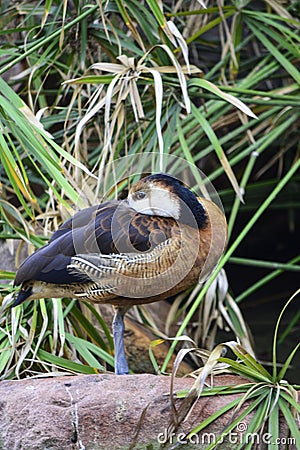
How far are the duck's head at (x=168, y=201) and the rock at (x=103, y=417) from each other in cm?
59

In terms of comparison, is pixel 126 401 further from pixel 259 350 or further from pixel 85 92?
pixel 259 350

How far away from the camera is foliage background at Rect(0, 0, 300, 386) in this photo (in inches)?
112

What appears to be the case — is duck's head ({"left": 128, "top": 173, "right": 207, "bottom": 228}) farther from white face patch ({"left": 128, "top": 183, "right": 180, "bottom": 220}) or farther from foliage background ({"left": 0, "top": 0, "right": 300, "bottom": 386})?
foliage background ({"left": 0, "top": 0, "right": 300, "bottom": 386})

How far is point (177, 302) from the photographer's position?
364cm

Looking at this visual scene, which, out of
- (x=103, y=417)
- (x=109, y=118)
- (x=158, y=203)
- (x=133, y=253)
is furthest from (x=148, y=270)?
(x=109, y=118)

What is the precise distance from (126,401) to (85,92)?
1.95 m

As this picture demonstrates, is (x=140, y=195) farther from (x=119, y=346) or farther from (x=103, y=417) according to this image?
(x=103, y=417)

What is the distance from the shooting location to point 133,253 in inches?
100

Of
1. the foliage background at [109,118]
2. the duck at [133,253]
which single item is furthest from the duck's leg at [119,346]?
the foliage background at [109,118]

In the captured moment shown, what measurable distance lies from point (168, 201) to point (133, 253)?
0.22 metres

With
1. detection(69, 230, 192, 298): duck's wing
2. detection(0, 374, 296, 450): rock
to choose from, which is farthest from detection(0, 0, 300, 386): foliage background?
detection(0, 374, 296, 450): rock

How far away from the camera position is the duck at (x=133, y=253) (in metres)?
2.53

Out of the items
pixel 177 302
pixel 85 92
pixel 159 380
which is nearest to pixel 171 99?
pixel 85 92

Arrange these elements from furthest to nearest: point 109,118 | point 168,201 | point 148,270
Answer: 1. point 109,118
2. point 168,201
3. point 148,270
